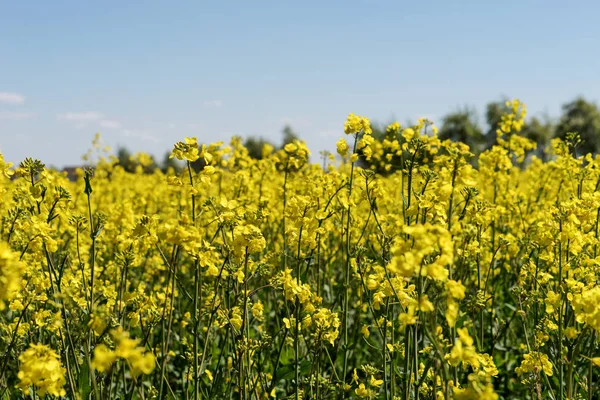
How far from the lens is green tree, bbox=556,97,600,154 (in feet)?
170

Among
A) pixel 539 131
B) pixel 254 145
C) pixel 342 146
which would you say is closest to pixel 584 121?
pixel 539 131

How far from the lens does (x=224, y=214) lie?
267 centimetres

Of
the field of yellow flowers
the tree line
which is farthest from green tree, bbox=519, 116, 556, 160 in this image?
the field of yellow flowers

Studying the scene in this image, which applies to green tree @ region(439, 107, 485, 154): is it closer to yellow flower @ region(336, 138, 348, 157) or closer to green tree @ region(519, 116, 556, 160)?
green tree @ region(519, 116, 556, 160)

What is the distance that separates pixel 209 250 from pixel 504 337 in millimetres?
3358

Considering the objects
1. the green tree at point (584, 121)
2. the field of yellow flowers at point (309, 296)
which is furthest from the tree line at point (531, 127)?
the field of yellow flowers at point (309, 296)

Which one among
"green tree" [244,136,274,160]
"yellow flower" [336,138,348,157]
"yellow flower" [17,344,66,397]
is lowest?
"yellow flower" [17,344,66,397]

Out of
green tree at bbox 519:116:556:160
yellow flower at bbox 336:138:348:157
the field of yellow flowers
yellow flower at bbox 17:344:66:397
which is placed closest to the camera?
yellow flower at bbox 17:344:66:397

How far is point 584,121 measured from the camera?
52.9 metres

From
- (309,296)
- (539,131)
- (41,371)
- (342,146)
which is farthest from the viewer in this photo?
(539,131)

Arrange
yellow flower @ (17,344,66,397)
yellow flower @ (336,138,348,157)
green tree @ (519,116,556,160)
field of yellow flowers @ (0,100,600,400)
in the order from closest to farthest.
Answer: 1. yellow flower @ (17,344,66,397)
2. field of yellow flowers @ (0,100,600,400)
3. yellow flower @ (336,138,348,157)
4. green tree @ (519,116,556,160)

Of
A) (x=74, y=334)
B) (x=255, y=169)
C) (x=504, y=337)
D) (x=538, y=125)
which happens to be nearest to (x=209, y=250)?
(x=74, y=334)

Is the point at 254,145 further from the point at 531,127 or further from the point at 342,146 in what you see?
the point at 342,146

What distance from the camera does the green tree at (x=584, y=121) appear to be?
51.8 metres
